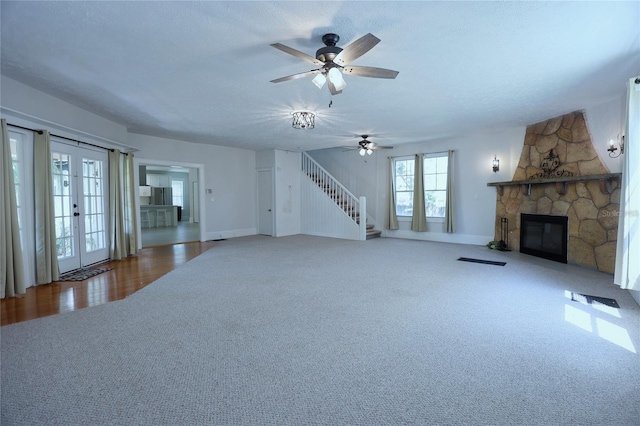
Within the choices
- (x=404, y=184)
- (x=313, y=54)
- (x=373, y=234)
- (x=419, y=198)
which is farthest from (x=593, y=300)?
(x=404, y=184)

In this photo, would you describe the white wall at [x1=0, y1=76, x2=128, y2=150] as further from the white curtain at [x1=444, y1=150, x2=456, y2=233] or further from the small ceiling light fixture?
the white curtain at [x1=444, y1=150, x2=456, y2=233]

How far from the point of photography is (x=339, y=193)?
8.99m

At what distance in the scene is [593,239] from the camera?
494cm

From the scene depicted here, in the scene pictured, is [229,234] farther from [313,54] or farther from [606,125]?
[606,125]

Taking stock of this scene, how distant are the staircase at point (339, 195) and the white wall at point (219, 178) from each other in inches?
70.4

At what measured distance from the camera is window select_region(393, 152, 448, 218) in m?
7.95

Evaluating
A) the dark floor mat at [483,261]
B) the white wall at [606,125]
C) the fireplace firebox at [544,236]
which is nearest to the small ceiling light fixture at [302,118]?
the dark floor mat at [483,261]

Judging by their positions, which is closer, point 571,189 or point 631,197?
point 631,197

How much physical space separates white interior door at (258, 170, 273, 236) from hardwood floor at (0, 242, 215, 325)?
11.0 feet

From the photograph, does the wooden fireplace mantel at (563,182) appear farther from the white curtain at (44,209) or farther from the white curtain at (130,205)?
the white curtain at (44,209)

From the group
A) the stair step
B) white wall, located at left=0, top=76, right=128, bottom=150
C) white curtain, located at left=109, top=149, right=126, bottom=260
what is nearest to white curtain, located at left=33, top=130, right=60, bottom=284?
white wall, located at left=0, top=76, right=128, bottom=150

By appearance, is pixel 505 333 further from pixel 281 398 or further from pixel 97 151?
pixel 97 151

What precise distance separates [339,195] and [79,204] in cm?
611

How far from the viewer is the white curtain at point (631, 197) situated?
312cm
